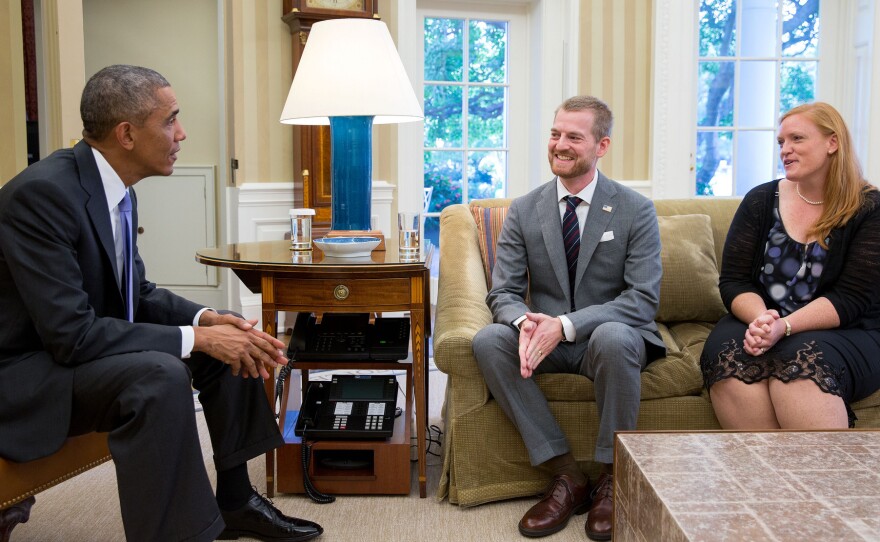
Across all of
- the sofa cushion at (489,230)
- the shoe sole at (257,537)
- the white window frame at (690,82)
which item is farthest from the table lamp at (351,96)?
the white window frame at (690,82)

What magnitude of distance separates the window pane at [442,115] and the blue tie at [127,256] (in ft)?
11.2

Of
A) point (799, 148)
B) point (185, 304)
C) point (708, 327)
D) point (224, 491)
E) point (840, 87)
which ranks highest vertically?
point (840, 87)

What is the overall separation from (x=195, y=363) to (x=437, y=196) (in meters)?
3.34

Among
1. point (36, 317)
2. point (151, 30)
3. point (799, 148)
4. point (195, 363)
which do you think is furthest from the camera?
point (151, 30)

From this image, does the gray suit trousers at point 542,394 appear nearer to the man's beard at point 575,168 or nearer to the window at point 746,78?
the man's beard at point 575,168

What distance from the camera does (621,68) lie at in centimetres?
510

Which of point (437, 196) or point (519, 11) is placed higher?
point (519, 11)

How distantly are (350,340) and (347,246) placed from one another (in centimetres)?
27

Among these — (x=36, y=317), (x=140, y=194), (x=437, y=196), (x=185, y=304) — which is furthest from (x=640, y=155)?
(x=36, y=317)

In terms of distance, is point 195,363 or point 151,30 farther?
point 151,30

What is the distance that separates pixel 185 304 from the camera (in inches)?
85.4

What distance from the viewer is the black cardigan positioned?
2414mm

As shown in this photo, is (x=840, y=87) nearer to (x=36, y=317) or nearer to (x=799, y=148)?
(x=799, y=148)

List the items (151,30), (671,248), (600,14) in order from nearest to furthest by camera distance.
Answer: (671,248) → (600,14) → (151,30)
